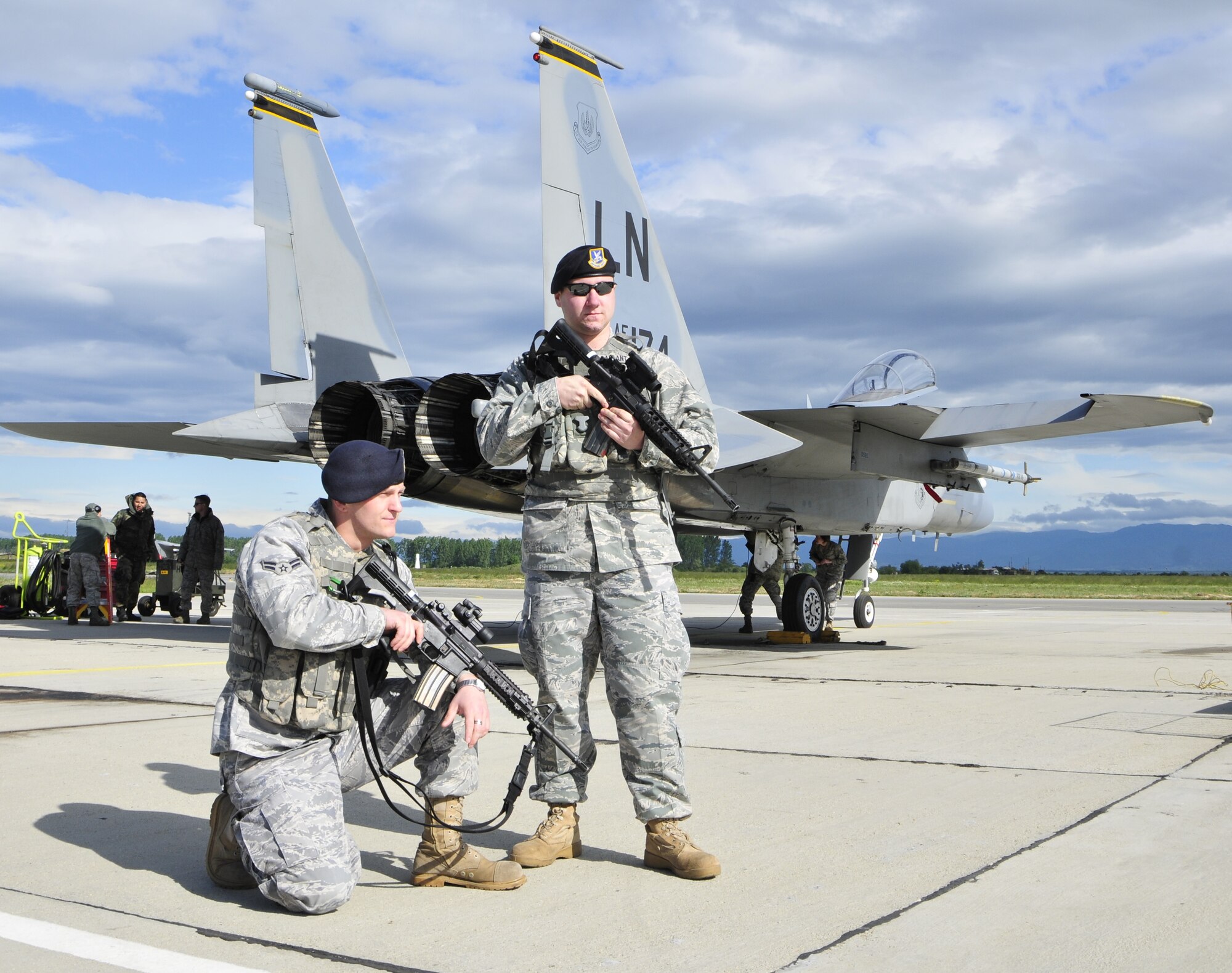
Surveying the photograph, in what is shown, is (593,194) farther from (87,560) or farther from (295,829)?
(87,560)

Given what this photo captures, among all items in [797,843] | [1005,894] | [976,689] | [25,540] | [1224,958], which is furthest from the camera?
[25,540]

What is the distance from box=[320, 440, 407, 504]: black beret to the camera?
11.4ft

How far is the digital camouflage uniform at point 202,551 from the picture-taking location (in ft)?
52.6

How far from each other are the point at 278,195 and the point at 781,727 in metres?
8.52

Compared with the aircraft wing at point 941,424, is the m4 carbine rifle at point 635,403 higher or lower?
lower

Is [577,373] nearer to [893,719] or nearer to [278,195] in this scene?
[893,719]

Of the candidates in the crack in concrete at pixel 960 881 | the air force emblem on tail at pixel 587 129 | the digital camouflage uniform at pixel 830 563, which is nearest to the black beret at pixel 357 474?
the crack in concrete at pixel 960 881

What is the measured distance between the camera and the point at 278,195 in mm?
11977

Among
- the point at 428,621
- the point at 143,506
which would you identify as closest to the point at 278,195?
the point at 143,506

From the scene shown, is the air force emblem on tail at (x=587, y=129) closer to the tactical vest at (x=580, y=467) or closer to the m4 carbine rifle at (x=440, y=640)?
the tactical vest at (x=580, y=467)

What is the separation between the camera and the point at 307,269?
11875 mm

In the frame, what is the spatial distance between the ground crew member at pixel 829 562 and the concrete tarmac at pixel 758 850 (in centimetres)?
741

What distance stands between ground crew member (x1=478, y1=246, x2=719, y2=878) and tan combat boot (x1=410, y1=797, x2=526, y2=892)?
226 millimetres

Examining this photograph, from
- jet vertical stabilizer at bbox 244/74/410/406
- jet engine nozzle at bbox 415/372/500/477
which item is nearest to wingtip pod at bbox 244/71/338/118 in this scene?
jet vertical stabilizer at bbox 244/74/410/406
